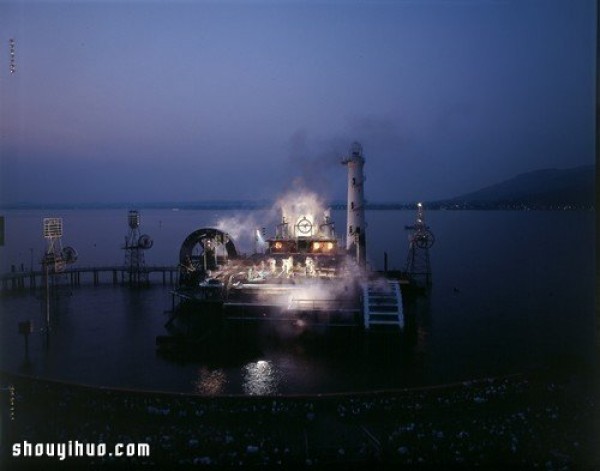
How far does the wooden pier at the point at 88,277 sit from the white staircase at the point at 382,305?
24479mm

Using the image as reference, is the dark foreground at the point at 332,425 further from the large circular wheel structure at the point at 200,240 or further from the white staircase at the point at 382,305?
the large circular wheel structure at the point at 200,240

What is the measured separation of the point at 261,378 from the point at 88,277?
42.0 metres

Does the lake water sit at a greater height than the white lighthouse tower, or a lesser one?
lesser

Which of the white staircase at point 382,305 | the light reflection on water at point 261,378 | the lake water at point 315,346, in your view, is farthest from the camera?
the white staircase at point 382,305

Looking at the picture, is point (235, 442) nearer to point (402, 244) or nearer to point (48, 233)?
point (48, 233)

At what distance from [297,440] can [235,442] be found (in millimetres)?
1748

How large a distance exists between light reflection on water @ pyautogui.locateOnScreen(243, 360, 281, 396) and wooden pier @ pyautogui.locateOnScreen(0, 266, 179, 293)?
2436 centimetres

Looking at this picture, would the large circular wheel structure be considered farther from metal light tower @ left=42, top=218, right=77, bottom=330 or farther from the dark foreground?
the dark foreground

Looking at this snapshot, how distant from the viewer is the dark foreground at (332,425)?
14.3m

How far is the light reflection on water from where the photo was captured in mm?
21500

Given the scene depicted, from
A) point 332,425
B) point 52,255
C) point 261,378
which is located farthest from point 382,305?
point 52,255

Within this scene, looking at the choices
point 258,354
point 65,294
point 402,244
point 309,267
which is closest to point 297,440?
point 258,354

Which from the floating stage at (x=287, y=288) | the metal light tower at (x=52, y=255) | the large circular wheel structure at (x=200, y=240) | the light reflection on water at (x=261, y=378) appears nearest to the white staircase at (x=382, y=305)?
the floating stage at (x=287, y=288)

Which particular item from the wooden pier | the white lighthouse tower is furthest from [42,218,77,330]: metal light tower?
the white lighthouse tower
